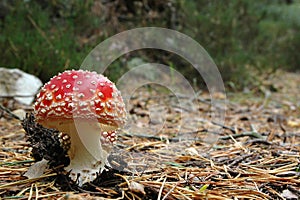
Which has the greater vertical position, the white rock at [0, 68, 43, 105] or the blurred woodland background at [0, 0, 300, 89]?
the blurred woodland background at [0, 0, 300, 89]

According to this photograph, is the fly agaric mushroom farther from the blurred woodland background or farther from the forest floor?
the blurred woodland background

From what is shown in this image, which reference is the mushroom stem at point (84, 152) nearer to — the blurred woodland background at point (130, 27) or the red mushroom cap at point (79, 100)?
the red mushroom cap at point (79, 100)

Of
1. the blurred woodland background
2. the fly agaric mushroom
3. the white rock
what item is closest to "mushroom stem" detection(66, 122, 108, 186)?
the fly agaric mushroom

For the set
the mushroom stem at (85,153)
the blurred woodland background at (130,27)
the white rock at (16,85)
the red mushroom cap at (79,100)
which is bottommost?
the mushroom stem at (85,153)

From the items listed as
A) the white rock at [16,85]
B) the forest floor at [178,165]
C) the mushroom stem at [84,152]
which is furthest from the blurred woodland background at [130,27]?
the mushroom stem at [84,152]

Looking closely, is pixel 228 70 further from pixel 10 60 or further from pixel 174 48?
pixel 10 60

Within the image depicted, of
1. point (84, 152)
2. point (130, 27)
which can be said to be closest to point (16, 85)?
point (84, 152)

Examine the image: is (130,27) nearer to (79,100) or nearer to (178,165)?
(178,165)
